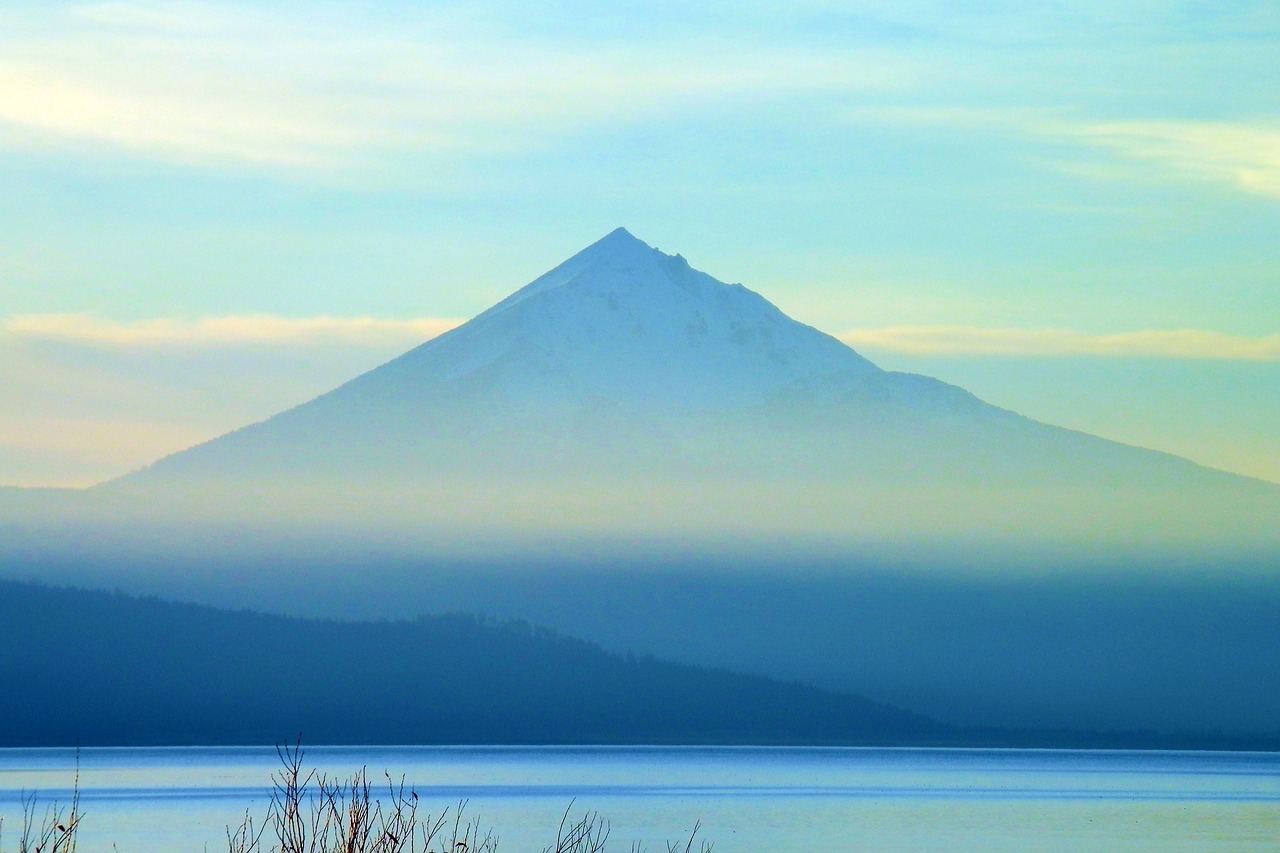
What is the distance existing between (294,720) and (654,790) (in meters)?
72.1

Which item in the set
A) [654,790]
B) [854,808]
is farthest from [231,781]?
[854,808]

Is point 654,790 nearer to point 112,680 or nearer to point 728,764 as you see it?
point 728,764

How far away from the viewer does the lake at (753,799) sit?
4812cm

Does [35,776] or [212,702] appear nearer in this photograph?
[35,776]

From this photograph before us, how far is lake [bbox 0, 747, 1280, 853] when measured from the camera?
4812 cm

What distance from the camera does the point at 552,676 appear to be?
151125 mm

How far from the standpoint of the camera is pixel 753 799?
69438mm

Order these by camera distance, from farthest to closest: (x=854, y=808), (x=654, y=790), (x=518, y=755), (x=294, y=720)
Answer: (x=294, y=720)
(x=518, y=755)
(x=654, y=790)
(x=854, y=808)

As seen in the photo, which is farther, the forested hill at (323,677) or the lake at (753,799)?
the forested hill at (323,677)

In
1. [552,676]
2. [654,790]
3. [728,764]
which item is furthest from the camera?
A: [552,676]

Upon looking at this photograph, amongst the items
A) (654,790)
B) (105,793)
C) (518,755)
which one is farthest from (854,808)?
(518,755)

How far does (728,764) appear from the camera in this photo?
108 m

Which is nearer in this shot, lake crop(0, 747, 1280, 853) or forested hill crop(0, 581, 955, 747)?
lake crop(0, 747, 1280, 853)

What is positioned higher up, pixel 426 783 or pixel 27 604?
pixel 27 604
